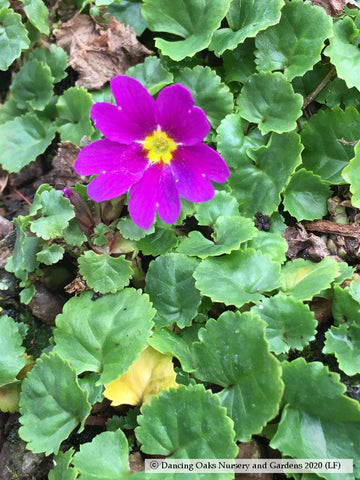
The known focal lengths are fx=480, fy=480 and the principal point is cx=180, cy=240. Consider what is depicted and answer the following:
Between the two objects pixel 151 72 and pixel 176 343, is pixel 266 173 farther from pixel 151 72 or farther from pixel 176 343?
pixel 176 343

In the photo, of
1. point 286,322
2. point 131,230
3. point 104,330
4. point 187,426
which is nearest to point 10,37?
point 131,230

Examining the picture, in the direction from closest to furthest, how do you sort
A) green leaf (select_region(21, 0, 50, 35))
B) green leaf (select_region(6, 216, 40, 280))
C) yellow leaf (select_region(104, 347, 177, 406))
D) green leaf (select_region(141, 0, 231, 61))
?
1. yellow leaf (select_region(104, 347, 177, 406))
2. green leaf (select_region(6, 216, 40, 280))
3. green leaf (select_region(141, 0, 231, 61))
4. green leaf (select_region(21, 0, 50, 35))

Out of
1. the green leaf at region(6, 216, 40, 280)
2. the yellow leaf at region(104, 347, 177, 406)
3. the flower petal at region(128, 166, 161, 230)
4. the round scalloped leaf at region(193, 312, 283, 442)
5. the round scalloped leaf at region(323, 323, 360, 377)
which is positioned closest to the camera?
the round scalloped leaf at region(193, 312, 283, 442)

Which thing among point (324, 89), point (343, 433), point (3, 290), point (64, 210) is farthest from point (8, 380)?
point (324, 89)

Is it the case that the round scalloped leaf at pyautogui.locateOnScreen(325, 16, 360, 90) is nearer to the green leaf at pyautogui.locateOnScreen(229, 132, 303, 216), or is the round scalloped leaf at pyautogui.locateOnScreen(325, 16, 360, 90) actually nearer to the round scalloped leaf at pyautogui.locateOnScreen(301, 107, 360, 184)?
the round scalloped leaf at pyautogui.locateOnScreen(301, 107, 360, 184)

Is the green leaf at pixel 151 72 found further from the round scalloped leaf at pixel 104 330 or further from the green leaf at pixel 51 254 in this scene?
the round scalloped leaf at pixel 104 330

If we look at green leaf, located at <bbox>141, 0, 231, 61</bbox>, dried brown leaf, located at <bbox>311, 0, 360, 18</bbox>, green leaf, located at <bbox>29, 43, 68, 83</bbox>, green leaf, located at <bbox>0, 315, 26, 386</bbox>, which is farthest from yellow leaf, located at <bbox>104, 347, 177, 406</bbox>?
dried brown leaf, located at <bbox>311, 0, 360, 18</bbox>
